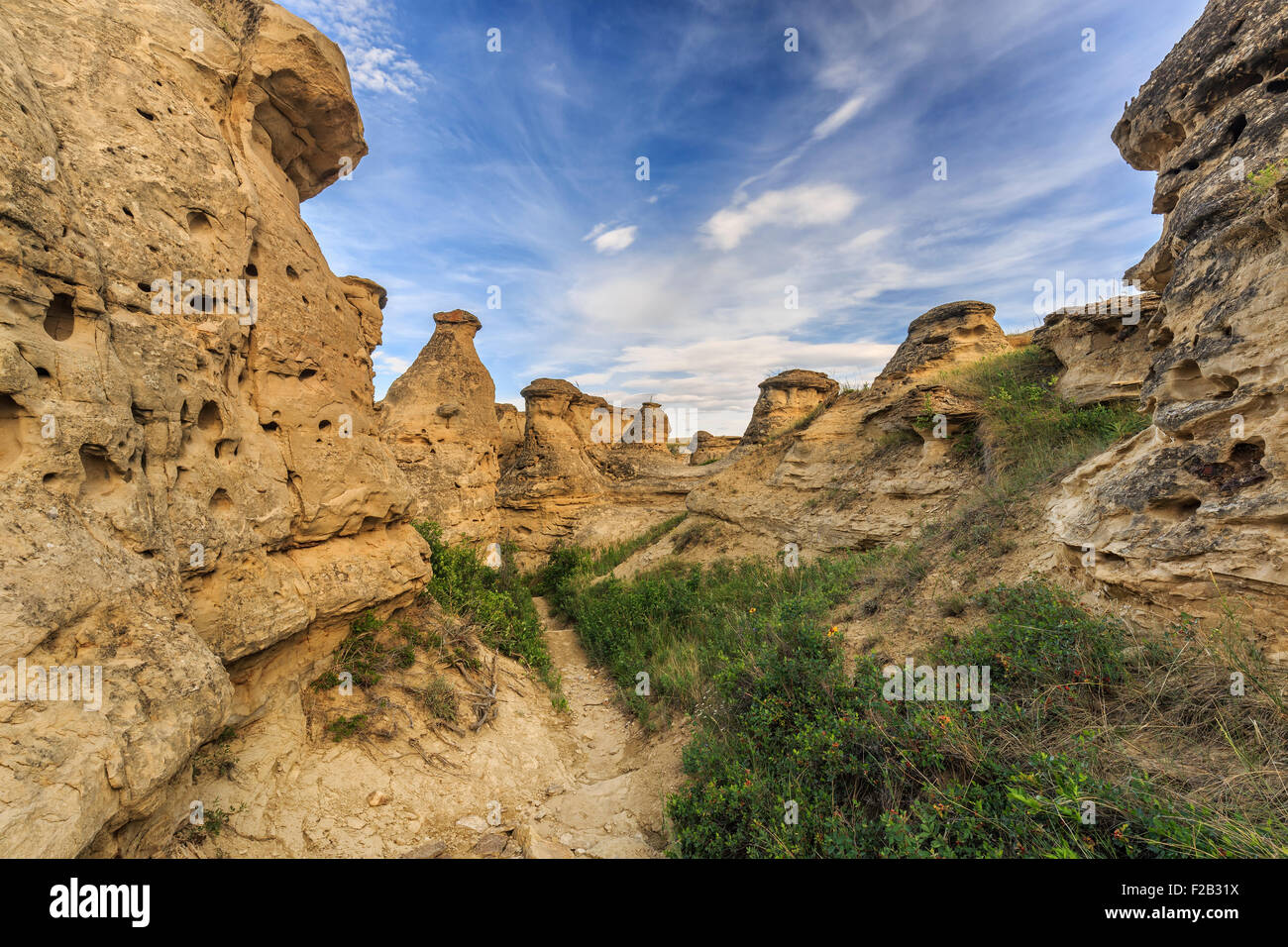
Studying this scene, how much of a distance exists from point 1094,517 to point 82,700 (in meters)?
6.88

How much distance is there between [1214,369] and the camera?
12.1ft

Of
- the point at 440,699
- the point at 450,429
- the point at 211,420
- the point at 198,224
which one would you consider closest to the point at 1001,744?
the point at 440,699

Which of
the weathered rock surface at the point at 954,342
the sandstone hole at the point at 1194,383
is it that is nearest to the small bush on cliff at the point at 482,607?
the sandstone hole at the point at 1194,383

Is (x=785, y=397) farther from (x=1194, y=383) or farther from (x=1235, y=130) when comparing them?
(x=1194, y=383)

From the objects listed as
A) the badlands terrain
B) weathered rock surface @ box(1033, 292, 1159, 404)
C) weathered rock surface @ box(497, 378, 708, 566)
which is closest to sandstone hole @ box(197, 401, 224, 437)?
the badlands terrain

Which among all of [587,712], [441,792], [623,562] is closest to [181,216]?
[441,792]

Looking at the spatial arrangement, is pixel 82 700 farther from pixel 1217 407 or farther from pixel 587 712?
pixel 1217 407

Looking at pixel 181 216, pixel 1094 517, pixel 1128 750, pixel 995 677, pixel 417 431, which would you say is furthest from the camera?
pixel 417 431

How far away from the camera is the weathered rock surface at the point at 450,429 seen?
41.2ft

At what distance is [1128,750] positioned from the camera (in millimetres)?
2650

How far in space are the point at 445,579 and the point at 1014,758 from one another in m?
6.95

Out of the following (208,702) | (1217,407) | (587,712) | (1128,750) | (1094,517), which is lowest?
(587,712)

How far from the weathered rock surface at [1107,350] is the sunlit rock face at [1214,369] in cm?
215

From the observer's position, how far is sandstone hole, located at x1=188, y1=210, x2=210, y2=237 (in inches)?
157
